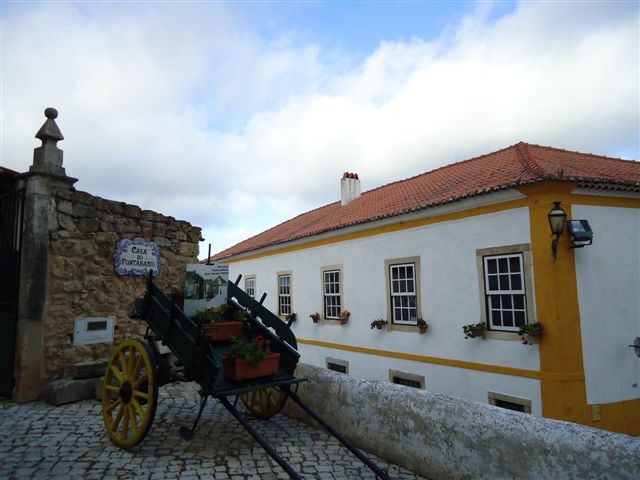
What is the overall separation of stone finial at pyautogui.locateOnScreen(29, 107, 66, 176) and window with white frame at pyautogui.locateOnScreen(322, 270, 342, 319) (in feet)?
24.6

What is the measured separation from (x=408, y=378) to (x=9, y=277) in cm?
780

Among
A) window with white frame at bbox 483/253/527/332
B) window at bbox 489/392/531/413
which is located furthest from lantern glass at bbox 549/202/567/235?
window at bbox 489/392/531/413

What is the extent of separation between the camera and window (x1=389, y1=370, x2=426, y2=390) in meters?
9.20

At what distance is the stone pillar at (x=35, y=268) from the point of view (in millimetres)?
5702

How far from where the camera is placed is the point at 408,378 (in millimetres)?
9461

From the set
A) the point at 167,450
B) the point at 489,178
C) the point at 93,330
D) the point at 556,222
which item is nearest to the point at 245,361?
the point at 167,450

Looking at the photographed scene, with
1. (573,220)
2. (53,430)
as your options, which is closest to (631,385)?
(573,220)

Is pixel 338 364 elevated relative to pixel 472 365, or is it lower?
lower

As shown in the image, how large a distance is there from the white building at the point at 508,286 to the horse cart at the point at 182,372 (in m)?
4.74

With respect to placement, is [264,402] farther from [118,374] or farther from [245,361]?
[118,374]

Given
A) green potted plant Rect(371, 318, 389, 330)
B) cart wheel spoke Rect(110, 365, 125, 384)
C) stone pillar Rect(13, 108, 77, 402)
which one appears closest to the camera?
cart wheel spoke Rect(110, 365, 125, 384)

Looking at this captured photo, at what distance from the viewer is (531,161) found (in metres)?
8.56

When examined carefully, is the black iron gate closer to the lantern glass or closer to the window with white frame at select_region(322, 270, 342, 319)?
the window with white frame at select_region(322, 270, 342, 319)

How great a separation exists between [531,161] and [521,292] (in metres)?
2.84
